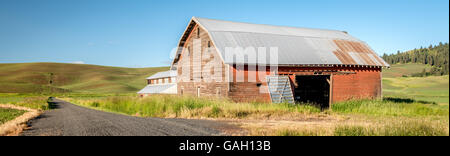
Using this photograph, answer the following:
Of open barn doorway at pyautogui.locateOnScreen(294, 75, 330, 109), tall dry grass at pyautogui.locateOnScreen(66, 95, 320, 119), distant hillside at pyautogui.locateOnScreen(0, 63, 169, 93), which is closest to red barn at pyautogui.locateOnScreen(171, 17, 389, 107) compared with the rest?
open barn doorway at pyautogui.locateOnScreen(294, 75, 330, 109)

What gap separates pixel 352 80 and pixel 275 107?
968cm

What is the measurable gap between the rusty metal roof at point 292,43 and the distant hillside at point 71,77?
75.9 meters

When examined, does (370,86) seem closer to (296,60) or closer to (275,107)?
(296,60)

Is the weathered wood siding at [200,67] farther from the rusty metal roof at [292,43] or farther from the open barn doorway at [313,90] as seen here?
the open barn doorway at [313,90]

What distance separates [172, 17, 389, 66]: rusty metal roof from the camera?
20234 millimetres

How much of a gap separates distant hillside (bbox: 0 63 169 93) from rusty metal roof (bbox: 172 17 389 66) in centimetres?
7594

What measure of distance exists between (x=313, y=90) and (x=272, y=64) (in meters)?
5.19

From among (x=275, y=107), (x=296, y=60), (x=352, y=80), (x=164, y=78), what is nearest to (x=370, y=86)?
(x=352, y=80)

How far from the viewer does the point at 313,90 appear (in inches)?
900

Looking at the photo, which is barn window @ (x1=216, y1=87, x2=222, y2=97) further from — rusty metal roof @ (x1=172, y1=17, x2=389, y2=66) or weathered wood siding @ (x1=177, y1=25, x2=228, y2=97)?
rusty metal roof @ (x1=172, y1=17, x2=389, y2=66)

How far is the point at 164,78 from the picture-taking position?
4334cm

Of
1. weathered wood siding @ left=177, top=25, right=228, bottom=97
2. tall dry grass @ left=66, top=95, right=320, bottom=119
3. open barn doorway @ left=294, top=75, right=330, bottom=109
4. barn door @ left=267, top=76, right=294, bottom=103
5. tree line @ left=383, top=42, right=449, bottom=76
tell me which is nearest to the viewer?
tall dry grass @ left=66, top=95, right=320, bottom=119

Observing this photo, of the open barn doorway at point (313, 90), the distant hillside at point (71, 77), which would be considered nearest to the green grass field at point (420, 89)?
the open barn doorway at point (313, 90)
